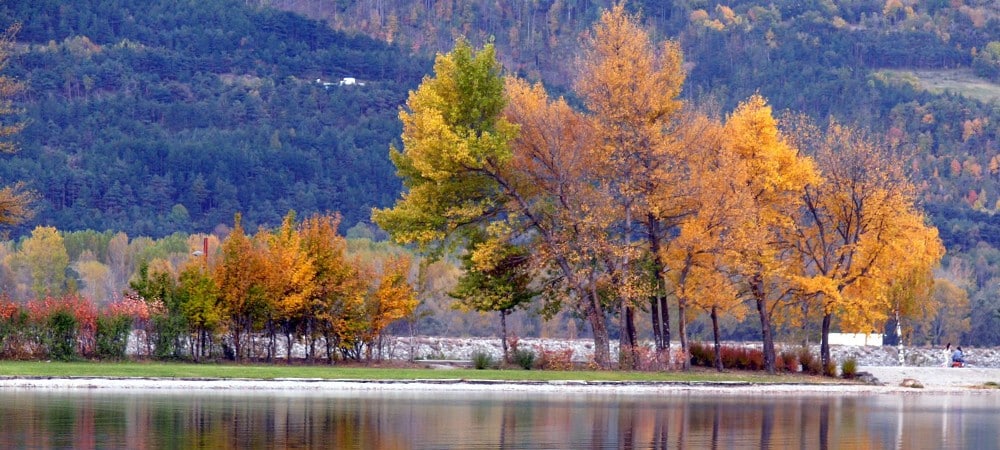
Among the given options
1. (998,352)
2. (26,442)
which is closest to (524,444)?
(26,442)

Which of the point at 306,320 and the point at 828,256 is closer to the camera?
the point at 306,320

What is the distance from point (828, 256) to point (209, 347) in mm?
22925

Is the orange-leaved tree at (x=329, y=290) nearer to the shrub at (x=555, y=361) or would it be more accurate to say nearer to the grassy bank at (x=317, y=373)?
the grassy bank at (x=317, y=373)

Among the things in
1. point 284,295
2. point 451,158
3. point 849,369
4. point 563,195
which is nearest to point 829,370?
point 849,369

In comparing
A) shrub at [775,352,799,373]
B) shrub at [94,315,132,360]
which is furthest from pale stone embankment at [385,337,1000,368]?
shrub at [94,315,132,360]

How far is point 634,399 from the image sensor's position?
130ft

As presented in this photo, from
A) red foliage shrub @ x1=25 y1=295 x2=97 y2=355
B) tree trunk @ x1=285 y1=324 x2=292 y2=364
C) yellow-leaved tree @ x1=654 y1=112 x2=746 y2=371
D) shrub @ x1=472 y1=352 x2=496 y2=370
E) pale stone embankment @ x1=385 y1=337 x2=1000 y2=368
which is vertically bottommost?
pale stone embankment @ x1=385 y1=337 x2=1000 y2=368

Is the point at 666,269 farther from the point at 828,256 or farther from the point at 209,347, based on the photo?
the point at 209,347

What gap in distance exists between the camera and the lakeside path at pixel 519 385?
37.6 metres

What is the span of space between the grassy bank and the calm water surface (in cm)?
332

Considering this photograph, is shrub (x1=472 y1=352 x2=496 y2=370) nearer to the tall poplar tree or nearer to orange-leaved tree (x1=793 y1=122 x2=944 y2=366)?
the tall poplar tree

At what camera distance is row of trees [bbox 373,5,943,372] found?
48906 millimetres

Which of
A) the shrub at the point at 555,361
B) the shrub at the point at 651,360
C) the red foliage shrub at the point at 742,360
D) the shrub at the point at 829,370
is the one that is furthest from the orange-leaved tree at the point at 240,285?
the shrub at the point at 829,370

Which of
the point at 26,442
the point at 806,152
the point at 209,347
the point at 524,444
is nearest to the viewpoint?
the point at 26,442
